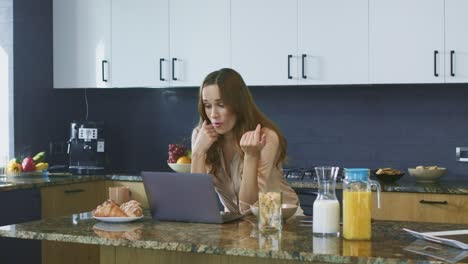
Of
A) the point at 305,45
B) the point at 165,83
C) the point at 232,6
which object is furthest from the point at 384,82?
the point at 165,83

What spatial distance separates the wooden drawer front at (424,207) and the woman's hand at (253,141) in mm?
1514

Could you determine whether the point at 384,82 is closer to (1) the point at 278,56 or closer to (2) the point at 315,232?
(1) the point at 278,56

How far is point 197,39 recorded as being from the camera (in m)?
4.68

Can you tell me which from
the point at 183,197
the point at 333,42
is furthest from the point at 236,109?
the point at 333,42

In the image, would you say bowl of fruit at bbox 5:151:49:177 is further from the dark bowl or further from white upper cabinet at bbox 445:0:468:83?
white upper cabinet at bbox 445:0:468:83

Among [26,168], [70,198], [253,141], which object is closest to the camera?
[253,141]

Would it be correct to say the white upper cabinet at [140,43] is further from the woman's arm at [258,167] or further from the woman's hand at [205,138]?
the woman's arm at [258,167]

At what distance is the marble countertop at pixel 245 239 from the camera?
188cm

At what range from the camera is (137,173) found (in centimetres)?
485

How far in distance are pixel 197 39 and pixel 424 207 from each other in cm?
180

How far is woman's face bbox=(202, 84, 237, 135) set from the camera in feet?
9.16

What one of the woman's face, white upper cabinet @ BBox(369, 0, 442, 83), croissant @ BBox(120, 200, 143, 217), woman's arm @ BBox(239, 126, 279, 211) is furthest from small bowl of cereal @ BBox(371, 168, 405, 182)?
croissant @ BBox(120, 200, 143, 217)

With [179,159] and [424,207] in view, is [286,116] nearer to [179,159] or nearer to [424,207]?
[179,159]

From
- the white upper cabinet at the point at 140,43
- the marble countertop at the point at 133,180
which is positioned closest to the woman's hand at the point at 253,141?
the marble countertop at the point at 133,180
